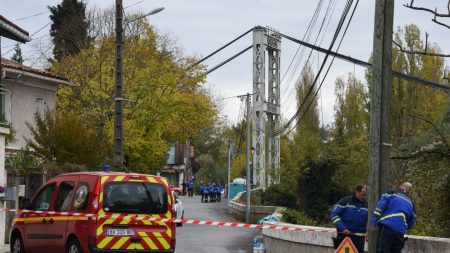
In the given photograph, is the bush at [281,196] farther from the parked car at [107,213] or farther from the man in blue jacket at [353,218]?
the man in blue jacket at [353,218]

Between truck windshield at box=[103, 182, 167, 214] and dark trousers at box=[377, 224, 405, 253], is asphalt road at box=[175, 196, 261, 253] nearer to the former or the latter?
truck windshield at box=[103, 182, 167, 214]

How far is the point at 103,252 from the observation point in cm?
1410

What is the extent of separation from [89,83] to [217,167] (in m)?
62.7

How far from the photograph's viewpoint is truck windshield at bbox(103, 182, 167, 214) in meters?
14.3

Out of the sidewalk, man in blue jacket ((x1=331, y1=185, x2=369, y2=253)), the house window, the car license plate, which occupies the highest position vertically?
the house window

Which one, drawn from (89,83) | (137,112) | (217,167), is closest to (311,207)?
(137,112)

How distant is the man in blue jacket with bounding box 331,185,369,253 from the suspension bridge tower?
2816 centimetres

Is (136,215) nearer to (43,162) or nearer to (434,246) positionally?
(434,246)

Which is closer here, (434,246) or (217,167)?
(434,246)

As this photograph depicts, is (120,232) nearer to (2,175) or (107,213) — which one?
(107,213)

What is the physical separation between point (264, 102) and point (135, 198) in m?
28.6

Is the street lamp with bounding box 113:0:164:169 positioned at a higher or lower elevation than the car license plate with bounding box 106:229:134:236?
higher

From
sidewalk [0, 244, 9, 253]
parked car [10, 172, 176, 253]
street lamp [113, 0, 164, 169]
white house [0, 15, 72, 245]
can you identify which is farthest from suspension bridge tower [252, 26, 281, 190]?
parked car [10, 172, 176, 253]

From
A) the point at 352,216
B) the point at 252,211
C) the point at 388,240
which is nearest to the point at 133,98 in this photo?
the point at 252,211
